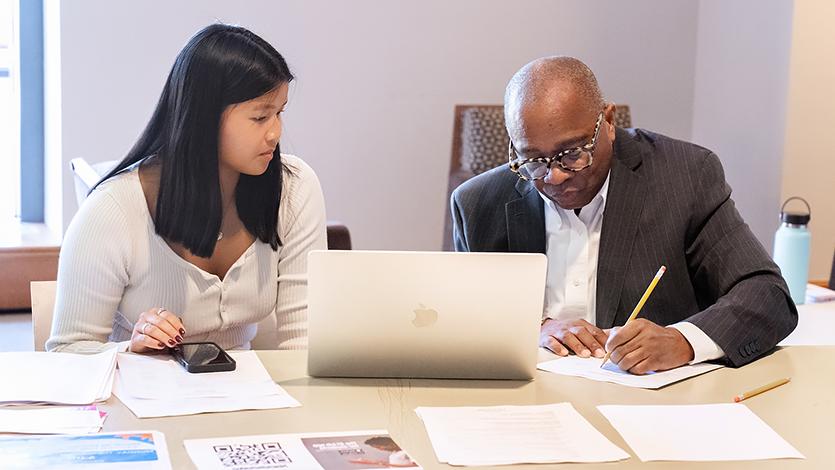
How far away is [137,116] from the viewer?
3451 millimetres

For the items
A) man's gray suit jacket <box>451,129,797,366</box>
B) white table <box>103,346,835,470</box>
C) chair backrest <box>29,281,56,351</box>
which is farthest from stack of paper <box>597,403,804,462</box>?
chair backrest <box>29,281,56,351</box>

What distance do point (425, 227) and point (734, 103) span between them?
1.19m

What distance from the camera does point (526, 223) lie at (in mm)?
2275

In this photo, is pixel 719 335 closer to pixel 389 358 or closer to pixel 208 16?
pixel 389 358

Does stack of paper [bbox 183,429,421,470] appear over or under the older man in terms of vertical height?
under

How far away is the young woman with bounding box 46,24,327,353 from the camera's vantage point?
2.01 metres

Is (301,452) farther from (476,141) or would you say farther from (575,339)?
(476,141)

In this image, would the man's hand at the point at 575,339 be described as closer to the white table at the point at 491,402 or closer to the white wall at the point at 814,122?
the white table at the point at 491,402

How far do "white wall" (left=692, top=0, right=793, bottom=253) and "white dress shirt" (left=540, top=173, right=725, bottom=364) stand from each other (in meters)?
1.40

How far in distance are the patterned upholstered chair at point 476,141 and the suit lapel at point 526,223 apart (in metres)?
1.31

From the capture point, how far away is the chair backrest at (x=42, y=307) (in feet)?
6.79

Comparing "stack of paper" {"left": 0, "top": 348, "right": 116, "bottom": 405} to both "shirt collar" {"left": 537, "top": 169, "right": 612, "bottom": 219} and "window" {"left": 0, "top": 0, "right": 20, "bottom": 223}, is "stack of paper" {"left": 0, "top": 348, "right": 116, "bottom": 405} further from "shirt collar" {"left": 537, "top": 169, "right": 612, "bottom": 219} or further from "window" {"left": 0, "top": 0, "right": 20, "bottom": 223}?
"window" {"left": 0, "top": 0, "right": 20, "bottom": 223}

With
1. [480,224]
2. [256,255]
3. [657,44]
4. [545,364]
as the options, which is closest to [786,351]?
[545,364]

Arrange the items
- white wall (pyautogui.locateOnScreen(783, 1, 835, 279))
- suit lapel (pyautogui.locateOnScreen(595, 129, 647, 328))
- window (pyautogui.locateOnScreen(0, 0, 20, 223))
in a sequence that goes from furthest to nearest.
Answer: window (pyautogui.locateOnScreen(0, 0, 20, 223))
white wall (pyautogui.locateOnScreen(783, 1, 835, 279))
suit lapel (pyautogui.locateOnScreen(595, 129, 647, 328))
